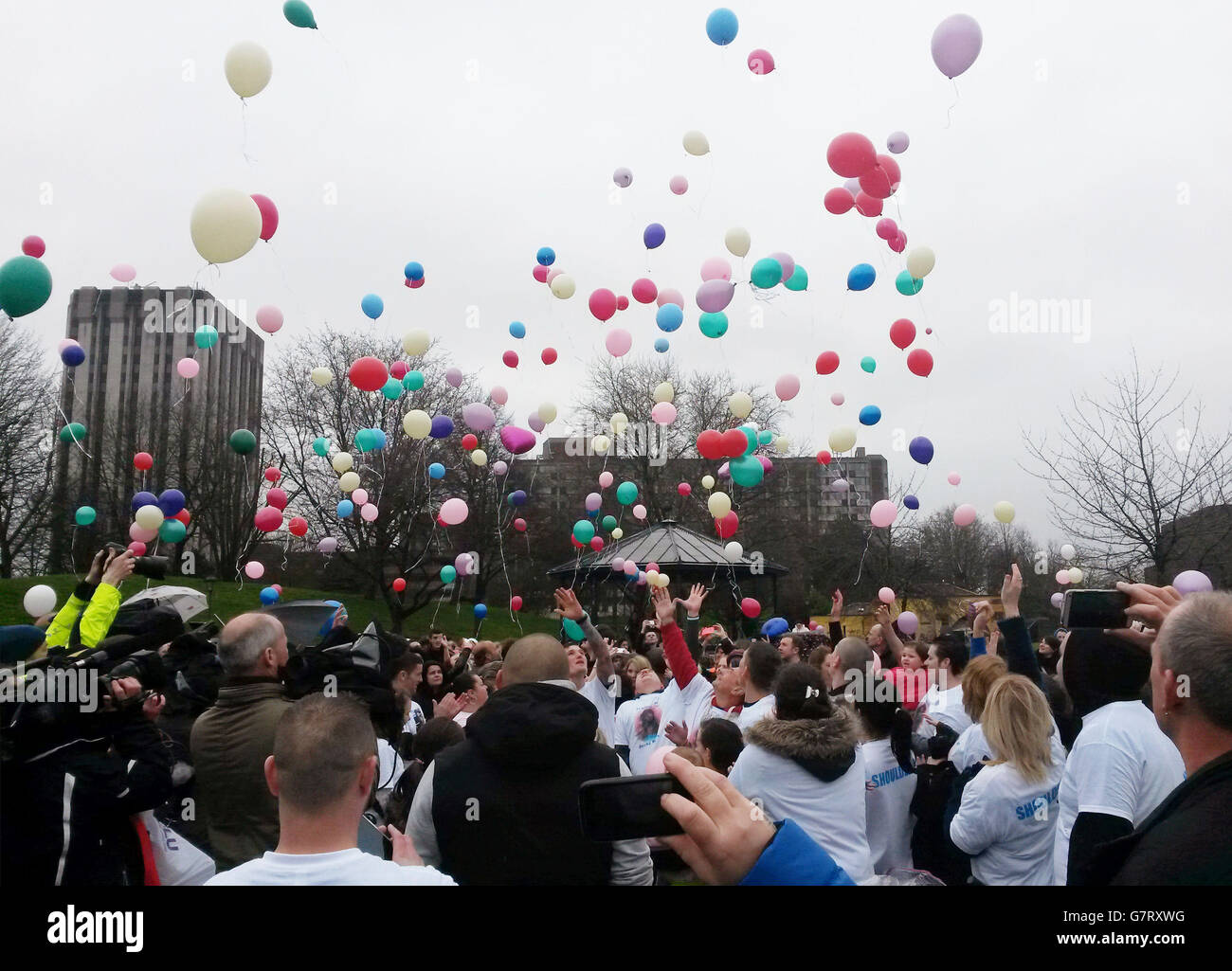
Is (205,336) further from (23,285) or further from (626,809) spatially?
(626,809)

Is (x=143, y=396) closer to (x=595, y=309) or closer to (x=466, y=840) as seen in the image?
(x=595, y=309)

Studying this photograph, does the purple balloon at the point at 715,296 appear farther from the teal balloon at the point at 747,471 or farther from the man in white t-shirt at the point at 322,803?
the man in white t-shirt at the point at 322,803

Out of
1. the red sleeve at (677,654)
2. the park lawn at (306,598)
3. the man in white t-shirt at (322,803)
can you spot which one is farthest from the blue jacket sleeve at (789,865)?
the park lawn at (306,598)

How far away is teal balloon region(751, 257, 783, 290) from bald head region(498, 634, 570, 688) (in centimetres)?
649

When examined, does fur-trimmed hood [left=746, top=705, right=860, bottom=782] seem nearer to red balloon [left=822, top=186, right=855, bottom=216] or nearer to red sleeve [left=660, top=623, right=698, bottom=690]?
red sleeve [left=660, top=623, right=698, bottom=690]

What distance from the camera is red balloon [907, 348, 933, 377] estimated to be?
30.7ft

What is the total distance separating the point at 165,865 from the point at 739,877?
8.19 feet

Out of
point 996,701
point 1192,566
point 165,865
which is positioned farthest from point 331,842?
point 1192,566

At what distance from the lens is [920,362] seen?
9406mm

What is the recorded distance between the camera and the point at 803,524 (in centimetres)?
3500

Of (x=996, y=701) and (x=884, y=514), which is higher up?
(x=884, y=514)

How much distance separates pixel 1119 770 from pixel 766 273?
655 centimetres

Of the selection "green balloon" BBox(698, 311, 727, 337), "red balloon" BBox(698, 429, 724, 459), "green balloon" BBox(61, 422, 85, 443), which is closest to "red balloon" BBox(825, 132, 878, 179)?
"green balloon" BBox(698, 311, 727, 337)

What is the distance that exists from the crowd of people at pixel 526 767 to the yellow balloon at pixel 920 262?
541 centimetres
